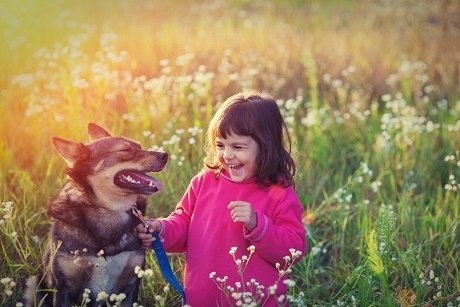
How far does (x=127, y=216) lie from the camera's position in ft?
13.9

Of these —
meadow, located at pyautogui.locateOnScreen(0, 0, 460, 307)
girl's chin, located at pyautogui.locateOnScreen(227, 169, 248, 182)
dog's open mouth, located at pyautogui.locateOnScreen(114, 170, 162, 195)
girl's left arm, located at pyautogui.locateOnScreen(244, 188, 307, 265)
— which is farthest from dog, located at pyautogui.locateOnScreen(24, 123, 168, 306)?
girl's left arm, located at pyautogui.locateOnScreen(244, 188, 307, 265)

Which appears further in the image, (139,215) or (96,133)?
(96,133)

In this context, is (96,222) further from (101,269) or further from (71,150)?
(71,150)

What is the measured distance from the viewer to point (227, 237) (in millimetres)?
4156

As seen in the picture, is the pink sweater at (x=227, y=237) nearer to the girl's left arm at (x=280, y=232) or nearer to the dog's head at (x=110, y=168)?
the girl's left arm at (x=280, y=232)

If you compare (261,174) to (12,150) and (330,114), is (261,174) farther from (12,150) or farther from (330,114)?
(330,114)

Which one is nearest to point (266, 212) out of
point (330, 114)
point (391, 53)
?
point (330, 114)

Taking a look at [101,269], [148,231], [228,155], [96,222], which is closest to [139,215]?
[148,231]

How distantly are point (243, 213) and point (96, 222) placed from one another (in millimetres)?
861

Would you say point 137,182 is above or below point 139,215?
above

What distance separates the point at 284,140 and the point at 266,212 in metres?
0.45

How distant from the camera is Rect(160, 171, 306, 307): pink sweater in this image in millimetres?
4105

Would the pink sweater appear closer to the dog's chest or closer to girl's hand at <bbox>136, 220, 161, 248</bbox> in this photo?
girl's hand at <bbox>136, 220, 161, 248</bbox>

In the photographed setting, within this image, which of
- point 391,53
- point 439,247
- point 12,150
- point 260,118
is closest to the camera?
point 260,118
